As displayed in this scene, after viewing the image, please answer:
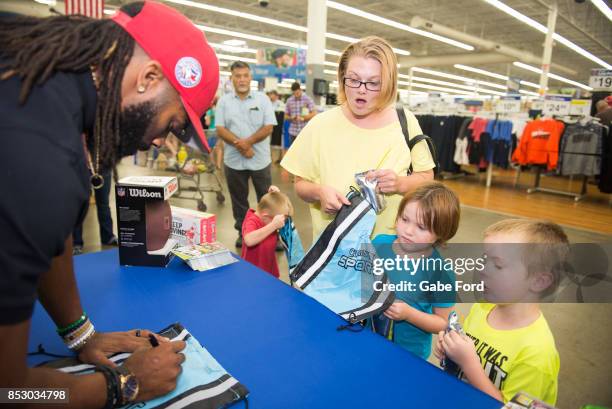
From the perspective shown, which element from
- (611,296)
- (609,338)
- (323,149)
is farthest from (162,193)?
(609,338)

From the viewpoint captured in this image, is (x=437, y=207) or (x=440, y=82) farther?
(x=440, y=82)

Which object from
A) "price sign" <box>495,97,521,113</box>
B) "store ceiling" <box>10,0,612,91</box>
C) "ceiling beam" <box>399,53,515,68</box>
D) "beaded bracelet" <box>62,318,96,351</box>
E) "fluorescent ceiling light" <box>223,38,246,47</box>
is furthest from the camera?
"fluorescent ceiling light" <box>223,38,246,47</box>

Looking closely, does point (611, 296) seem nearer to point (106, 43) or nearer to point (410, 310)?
point (410, 310)

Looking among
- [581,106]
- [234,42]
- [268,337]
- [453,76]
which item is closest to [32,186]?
[268,337]

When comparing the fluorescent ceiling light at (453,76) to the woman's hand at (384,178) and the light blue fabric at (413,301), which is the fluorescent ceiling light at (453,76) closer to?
the woman's hand at (384,178)

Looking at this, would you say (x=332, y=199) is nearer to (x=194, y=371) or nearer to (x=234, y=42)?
(x=194, y=371)

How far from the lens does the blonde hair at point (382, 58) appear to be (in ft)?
4.97

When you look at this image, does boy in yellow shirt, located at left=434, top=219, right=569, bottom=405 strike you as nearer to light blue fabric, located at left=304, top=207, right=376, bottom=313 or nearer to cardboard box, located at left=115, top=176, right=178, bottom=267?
light blue fabric, located at left=304, top=207, right=376, bottom=313

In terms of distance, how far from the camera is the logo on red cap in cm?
73

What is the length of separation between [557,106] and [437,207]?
7.39m

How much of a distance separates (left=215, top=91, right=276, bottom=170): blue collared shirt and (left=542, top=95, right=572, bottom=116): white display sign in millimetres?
6016

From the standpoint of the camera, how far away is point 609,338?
268 centimetres

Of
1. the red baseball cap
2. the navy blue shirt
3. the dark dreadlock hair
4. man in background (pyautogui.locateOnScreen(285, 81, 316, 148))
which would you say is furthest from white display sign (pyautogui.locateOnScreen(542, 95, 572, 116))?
the navy blue shirt

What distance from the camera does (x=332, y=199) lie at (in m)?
1.49
